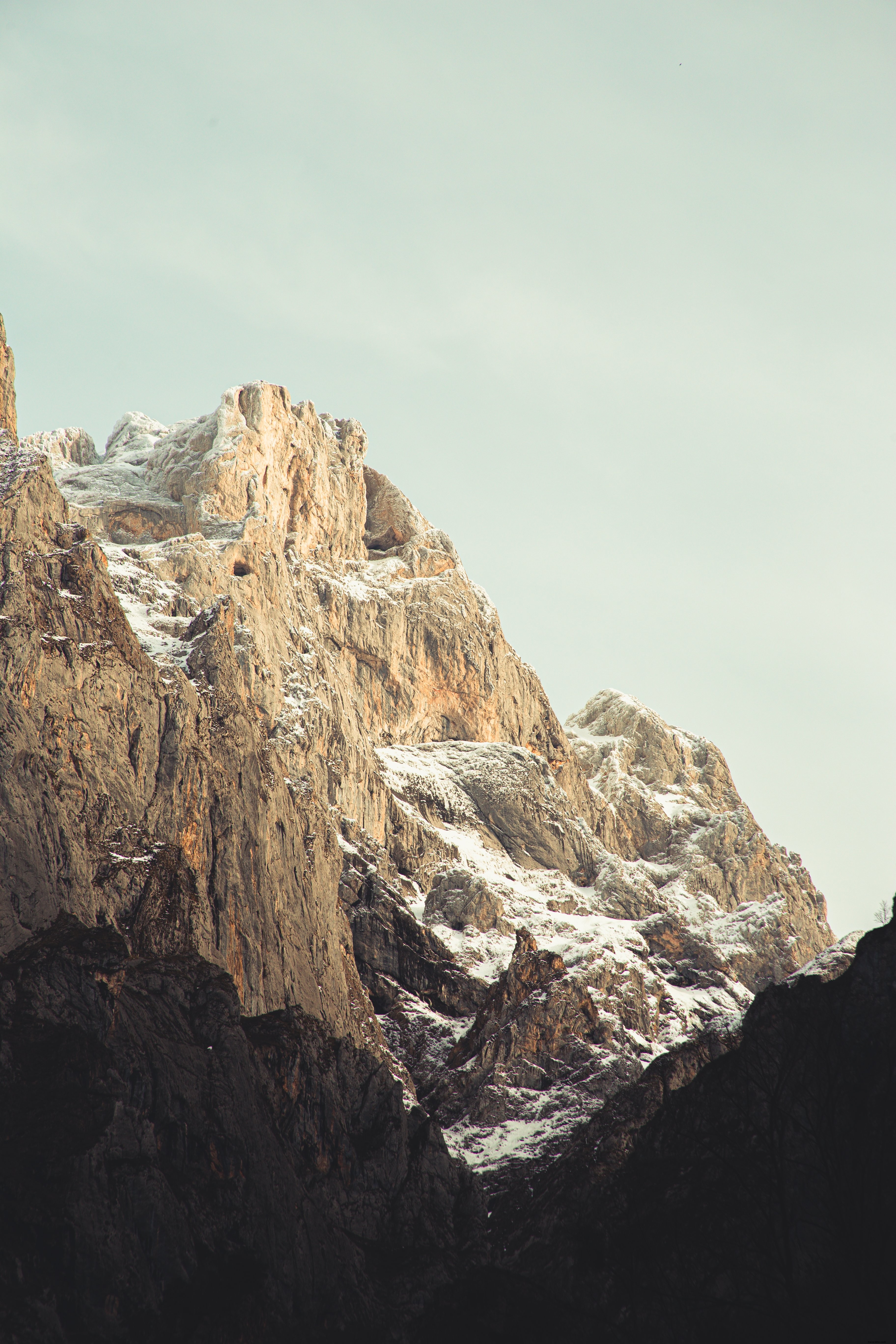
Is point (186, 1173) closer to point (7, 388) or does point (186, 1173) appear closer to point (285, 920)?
point (285, 920)

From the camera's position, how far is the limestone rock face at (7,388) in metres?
120

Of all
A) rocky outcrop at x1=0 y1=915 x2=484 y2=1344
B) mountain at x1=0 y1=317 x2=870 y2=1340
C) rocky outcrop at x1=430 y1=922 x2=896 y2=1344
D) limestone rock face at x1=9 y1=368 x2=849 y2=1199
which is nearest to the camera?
rocky outcrop at x1=430 y1=922 x2=896 y2=1344

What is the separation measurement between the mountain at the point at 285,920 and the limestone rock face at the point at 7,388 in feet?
9.16

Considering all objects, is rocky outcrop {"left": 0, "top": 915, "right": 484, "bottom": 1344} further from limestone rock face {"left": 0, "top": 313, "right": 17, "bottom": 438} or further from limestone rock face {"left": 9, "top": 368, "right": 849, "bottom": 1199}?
limestone rock face {"left": 0, "top": 313, "right": 17, "bottom": 438}

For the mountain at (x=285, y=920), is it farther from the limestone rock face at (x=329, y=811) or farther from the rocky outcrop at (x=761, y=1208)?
the rocky outcrop at (x=761, y=1208)

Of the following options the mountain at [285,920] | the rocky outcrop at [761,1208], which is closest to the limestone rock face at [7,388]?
the mountain at [285,920]

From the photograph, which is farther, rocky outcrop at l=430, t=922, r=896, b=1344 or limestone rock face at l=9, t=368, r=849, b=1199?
limestone rock face at l=9, t=368, r=849, b=1199

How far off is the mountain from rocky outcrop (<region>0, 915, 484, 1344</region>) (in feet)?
0.62

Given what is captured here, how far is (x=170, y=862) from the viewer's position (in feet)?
284

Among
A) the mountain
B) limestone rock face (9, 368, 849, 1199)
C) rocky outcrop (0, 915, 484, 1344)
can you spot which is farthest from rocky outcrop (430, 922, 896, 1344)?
limestone rock face (9, 368, 849, 1199)

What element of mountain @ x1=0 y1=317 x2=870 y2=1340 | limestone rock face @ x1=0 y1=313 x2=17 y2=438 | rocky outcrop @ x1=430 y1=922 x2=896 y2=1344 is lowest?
rocky outcrop @ x1=430 y1=922 x2=896 y2=1344

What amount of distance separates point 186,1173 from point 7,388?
80768 mm

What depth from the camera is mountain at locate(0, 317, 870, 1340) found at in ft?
202

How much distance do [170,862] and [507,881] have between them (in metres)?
81.3
